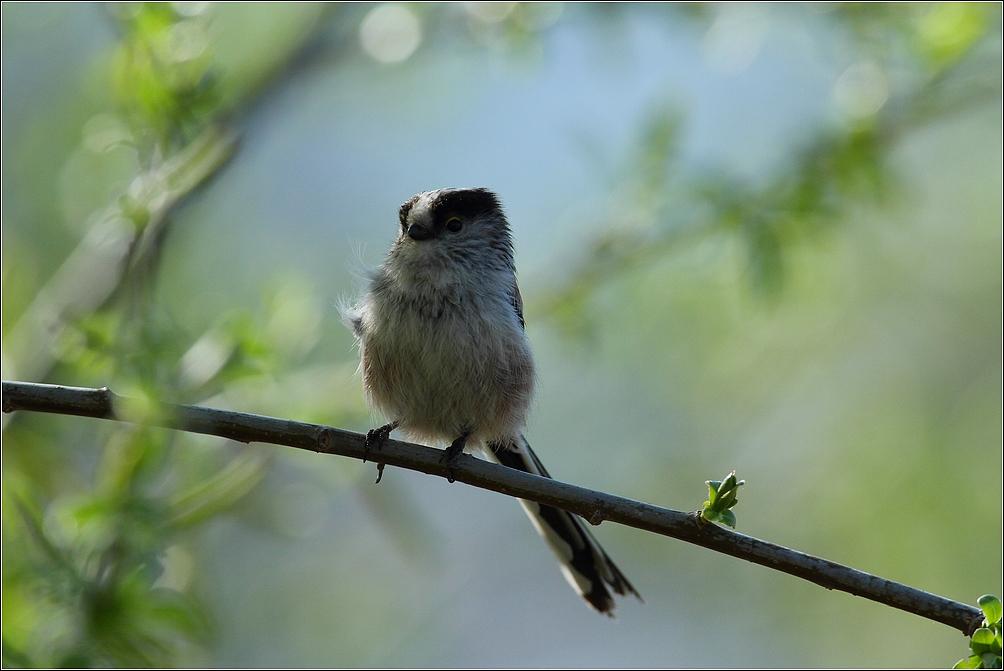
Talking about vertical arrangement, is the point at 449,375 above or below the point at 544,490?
above

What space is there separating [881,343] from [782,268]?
3200 millimetres

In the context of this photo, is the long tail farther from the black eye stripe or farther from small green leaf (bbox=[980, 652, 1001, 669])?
small green leaf (bbox=[980, 652, 1001, 669])

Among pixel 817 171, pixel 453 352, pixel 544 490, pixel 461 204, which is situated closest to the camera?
pixel 544 490

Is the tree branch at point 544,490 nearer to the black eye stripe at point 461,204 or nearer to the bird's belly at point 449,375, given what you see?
the bird's belly at point 449,375

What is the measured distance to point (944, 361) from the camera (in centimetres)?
668

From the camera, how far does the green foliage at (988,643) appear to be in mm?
2164

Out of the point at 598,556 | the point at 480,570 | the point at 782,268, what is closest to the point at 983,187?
the point at 782,268

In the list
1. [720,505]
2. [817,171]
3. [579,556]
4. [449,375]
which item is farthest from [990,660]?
[817,171]

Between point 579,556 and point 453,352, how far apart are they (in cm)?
108

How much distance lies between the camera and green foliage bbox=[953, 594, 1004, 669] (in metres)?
2.16

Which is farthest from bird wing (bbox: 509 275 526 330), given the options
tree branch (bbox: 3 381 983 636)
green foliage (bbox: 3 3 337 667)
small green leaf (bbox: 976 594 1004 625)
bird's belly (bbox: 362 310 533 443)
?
small green leaf (bbox: 976 594 1004 625)

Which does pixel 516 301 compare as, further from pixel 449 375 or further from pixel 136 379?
pixel 136 379

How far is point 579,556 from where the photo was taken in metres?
3.96

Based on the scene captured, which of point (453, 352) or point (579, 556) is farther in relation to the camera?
point (579, 556)
